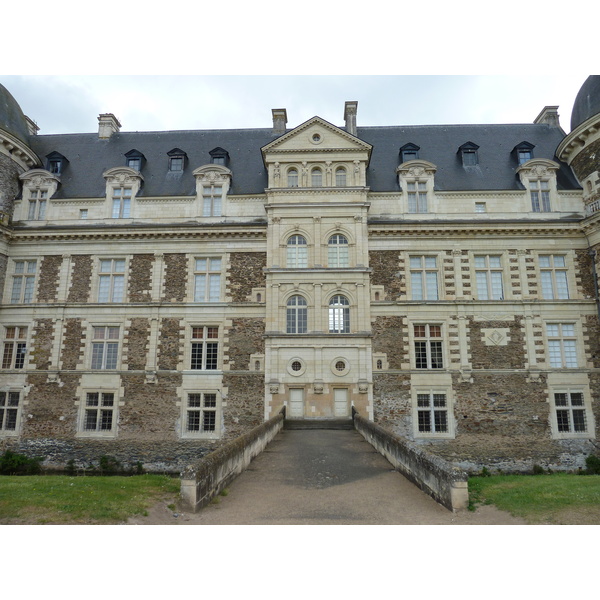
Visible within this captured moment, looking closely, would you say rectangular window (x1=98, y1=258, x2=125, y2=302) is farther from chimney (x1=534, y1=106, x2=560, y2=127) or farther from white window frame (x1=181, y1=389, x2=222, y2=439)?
chimney (x1=534, y1=106, x2=560, y2=127)

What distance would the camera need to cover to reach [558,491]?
10617 mm

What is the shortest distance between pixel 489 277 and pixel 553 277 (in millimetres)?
3068

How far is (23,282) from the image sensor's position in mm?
23312

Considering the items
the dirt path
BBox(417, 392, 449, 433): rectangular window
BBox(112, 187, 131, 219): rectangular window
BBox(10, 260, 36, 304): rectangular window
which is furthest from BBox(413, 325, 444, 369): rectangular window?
BBox(10, 260, 36, 304): rectangular window

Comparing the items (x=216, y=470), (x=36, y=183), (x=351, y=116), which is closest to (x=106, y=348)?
(x=36, y=183)

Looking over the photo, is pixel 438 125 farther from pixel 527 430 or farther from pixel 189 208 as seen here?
pixel 527 430

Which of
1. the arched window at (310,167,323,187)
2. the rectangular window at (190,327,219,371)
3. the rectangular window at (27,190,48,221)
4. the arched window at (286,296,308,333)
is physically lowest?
the rectangular window at (190,327,219,371)

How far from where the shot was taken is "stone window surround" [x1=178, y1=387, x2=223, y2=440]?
21219mm

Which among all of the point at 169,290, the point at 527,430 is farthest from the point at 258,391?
the point at 527,430

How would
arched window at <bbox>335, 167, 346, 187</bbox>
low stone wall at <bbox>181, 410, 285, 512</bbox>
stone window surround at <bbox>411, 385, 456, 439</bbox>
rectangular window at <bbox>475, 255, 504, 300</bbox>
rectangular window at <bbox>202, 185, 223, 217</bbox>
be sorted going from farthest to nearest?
rectangular window at <bbox>202, 185, 223, 217</bbox>, arched window at <bbox>335, 167, 346, 187</bbox>, rectangular window at <bbox>475, 255, 504, 300</bbox>, stone window surround at <bbox>411, 385, 456, 439</bbox>, low stone wall at <bbox>181, 410, 285, 512</bbox>

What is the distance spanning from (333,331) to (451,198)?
918cm

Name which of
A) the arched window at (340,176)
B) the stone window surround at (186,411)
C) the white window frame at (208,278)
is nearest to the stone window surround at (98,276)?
the white window frame at (208,278)

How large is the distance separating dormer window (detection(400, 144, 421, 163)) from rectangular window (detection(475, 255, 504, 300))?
21.9 ft

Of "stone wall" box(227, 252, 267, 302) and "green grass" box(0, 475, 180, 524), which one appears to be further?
"stone wall" box(227, 252, 267, 302)
